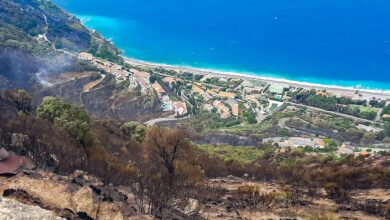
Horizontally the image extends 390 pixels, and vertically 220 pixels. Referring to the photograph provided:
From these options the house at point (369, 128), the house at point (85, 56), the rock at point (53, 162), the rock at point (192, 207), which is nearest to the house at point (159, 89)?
the house at point (85, 56)

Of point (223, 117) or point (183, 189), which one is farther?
point (223, 117)

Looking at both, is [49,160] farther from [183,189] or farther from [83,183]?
[183,189]

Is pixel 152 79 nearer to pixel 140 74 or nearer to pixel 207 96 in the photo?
pixel 140 74

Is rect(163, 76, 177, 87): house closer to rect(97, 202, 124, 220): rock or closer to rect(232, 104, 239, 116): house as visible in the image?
rect(232, 104, 239, 116): house

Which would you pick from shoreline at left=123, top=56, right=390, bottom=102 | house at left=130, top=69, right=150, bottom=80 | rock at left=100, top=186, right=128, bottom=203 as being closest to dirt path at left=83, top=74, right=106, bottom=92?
house at left=130, top=69, right=150, bottom=80

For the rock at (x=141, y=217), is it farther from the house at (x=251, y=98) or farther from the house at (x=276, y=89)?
the house at (x=276, y=89)

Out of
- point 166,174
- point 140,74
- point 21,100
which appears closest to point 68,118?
point 21,100

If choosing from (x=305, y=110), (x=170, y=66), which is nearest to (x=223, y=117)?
(x=305, y=110)
